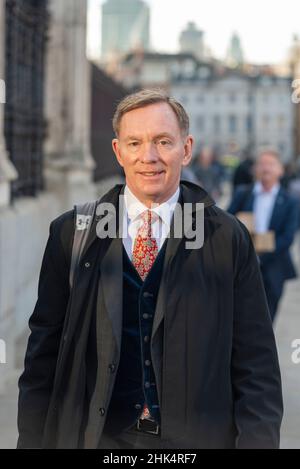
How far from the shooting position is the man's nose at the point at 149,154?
9.39ft

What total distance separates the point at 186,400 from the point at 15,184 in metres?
6.57

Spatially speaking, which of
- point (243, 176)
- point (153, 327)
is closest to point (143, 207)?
point (153, 327)

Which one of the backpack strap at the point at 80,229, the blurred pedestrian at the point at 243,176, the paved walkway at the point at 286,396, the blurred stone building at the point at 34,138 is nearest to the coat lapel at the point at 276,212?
the paved walkway at the point at 286,396

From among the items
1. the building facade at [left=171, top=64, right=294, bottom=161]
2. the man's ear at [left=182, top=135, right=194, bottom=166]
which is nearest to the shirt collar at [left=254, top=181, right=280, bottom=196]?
the man's ear at [left=182, top=135, right=194, bottom=166]

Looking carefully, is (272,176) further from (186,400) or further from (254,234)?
(186,400)

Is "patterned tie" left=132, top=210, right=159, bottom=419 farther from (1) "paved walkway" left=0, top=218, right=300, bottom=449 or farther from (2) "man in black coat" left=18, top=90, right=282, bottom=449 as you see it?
(1) "paved walkway" left=0, top=218, right=300, bottom=449

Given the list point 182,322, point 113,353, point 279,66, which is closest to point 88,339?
point 113,353

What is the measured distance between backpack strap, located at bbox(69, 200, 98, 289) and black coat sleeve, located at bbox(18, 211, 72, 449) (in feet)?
0.13

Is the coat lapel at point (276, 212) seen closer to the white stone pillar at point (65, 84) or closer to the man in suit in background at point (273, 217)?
the man in suit in background at point (273, 217)

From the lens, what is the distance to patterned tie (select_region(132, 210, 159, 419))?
2943mm

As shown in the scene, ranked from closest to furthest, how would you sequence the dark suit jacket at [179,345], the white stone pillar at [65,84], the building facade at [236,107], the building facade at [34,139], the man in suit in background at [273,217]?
1. the dark suit jacket at [179,345]
2. the building facade at [34,139]
3. the man in suit in background at [273,217]
4. the white stone pillar at [65,84]
5. the building facade at [236,107]

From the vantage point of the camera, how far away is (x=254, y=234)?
7586 mm

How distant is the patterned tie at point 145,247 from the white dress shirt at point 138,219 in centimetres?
1

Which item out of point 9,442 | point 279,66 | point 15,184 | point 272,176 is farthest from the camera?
point 279,66
